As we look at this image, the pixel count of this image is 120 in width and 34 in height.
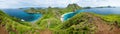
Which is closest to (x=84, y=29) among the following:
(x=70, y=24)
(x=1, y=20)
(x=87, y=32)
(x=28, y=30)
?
(x=87, y=32)

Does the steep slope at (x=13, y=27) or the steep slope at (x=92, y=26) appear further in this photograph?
the steep slope at (x=13, y=27)

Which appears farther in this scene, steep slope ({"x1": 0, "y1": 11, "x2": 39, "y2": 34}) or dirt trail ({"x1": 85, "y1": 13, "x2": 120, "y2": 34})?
steep slope ({"x1": 0, "y1": 11, "x2": 39, "y2": 34})

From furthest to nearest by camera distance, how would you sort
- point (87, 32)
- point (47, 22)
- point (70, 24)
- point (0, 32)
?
point (47, 22)
point (70, 24)
point (87, 32)
point (0, 32)

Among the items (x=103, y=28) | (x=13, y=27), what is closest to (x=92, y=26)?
(x=103, y=28)

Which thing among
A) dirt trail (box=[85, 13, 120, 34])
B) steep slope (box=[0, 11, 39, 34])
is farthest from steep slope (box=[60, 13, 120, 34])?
steep slope (box=[0, 11, 39, 34])

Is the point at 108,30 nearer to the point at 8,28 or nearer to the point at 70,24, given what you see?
the point at 70,24

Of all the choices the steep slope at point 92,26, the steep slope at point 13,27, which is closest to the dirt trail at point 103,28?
the steep slope at point 92,26

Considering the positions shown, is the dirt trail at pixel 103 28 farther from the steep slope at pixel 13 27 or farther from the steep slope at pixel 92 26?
the steep slope at pixel 13 27

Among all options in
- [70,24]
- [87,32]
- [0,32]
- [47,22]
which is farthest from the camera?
[47,22]

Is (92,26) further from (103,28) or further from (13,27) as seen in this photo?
(13,27)

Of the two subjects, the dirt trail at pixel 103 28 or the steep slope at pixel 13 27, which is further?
the steep slope at pixel 13 27

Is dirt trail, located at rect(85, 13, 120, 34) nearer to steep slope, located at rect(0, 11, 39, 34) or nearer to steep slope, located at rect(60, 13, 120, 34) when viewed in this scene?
steep slope, located at rect(60, 13, 120, 34)
